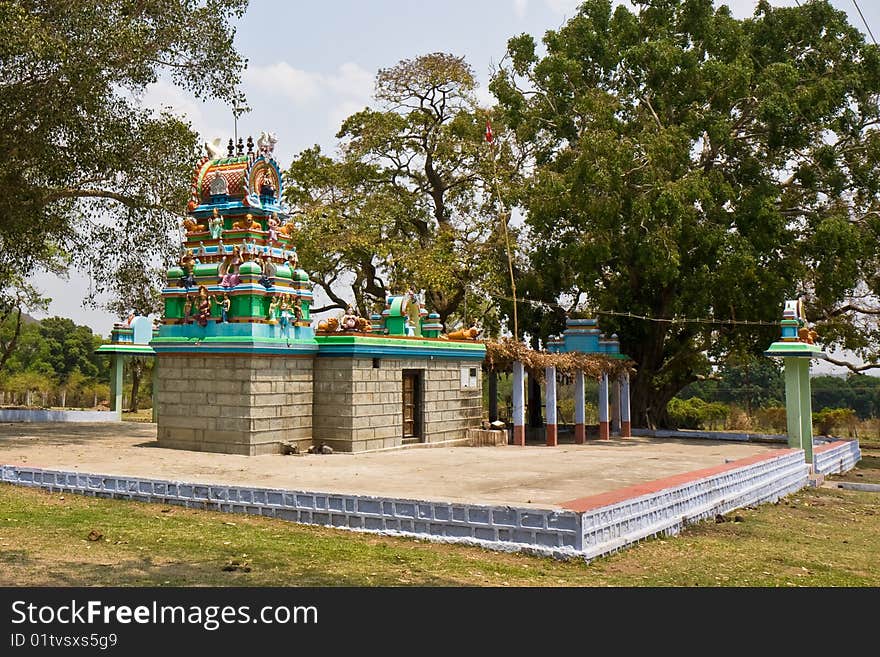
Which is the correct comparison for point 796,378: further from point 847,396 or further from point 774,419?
point 847,396

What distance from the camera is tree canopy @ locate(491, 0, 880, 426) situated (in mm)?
20922

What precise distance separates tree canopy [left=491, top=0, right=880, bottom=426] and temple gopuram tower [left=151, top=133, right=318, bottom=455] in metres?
8.47

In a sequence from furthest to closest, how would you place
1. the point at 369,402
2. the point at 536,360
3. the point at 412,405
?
the point at 536,360, the point at 412,405, the point at 369,402

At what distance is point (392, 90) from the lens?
28.6m

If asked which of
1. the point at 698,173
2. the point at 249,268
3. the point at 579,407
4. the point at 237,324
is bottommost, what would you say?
the point at 579,407

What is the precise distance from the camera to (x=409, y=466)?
43.8 ft

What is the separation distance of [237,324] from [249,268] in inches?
44.2

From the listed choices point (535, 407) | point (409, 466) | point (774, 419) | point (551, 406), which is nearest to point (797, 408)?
point (551, 406)

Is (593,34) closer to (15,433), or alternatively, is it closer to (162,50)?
(162,50)

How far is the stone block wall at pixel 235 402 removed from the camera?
1475cm

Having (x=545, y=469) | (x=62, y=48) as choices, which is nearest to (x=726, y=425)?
(x=545, y=469)

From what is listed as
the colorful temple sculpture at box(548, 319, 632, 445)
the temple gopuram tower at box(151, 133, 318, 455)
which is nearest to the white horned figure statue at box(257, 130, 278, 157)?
the temple gopuram tower at box(151, 133, 318, 455)

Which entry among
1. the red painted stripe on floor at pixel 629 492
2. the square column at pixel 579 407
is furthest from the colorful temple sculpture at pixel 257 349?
the red painted stripe on floor at pixel 629 492
